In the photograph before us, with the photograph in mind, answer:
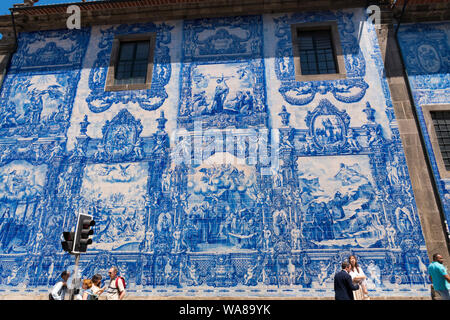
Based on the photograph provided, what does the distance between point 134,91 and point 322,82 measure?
4.79 meters

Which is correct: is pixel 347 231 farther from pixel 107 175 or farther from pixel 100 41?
pixel 100 41

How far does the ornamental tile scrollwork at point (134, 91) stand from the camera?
8.14 meters

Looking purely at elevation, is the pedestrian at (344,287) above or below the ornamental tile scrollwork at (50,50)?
below

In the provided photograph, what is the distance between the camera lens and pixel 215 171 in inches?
288

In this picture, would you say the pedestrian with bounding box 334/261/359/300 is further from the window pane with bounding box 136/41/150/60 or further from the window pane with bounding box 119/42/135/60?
the window pane with bounding box 119/42/135/60

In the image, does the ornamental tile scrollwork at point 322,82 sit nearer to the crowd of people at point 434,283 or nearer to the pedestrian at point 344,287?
the crowd of people at point 434,283

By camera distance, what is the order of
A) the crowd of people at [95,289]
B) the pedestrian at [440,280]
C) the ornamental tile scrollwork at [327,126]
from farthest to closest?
the ornamental tile scrollwork at [327,126] → the crowd of people at [95,289] → the pedestrian at [440,280]

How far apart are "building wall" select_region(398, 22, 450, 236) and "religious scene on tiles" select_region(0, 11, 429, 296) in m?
0.72

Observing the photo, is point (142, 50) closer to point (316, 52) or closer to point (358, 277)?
point (316, 52)

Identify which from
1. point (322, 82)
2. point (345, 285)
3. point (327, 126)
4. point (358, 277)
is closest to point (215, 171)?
point (327, 126)

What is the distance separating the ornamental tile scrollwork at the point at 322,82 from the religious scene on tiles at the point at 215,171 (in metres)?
0.03

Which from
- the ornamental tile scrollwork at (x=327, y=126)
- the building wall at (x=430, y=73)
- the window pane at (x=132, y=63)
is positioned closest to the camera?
the building wall at (x=430, y=73)

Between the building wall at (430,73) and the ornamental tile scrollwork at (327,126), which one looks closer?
the building wall at (430,73)

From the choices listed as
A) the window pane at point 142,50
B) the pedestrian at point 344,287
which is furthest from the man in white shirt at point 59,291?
the window pane at point 142,50
